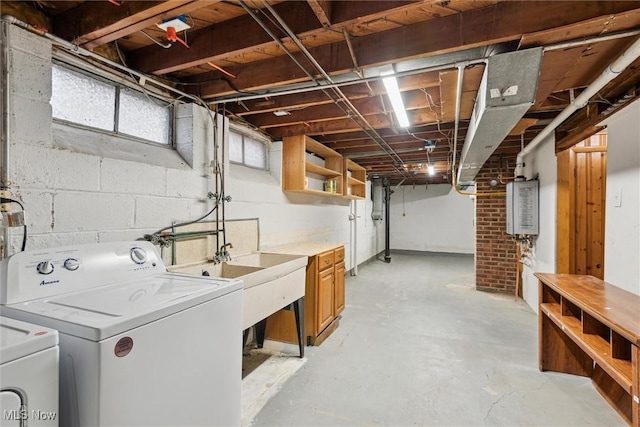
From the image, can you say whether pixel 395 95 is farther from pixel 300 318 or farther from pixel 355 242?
pixel 355 242

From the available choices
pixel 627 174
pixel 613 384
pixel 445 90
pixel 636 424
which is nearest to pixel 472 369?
pixel 613 384

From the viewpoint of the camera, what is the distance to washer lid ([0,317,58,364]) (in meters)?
0.72

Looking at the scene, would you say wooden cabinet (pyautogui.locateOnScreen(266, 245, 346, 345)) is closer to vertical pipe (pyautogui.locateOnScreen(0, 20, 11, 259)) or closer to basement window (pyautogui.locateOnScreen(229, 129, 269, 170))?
basement window (pyautogui.locateOnScreen(229, 129, 269, 170))

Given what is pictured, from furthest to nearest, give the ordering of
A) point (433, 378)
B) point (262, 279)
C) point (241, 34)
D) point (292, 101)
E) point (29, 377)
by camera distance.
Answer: point (292, 101) → point (433, 378) → point (262, 279) → point (241, 34) → point (29, 377)

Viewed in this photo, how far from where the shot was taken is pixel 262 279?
6.82ft

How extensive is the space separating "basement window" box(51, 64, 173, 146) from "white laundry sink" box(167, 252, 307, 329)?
1007 millimetres

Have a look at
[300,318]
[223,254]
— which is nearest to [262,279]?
[223,254]

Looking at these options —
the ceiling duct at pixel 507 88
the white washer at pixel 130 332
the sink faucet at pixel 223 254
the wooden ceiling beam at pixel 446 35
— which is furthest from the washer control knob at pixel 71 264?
the ceiling duct at pixel 507 88

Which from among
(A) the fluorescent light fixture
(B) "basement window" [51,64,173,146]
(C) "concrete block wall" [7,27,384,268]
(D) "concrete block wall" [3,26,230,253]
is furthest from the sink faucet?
(A) the fluorescent light fixture

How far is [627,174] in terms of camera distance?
205cm

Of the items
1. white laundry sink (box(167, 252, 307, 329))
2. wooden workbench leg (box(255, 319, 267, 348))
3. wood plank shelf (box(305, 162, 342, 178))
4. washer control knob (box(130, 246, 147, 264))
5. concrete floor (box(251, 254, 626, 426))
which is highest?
wood plank shelf (box(305, 162, 342, 178))

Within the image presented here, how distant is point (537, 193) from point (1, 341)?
15.2 feet

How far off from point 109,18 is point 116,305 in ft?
4.48

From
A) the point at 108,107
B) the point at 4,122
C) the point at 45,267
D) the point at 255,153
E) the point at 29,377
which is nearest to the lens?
the point at 29,377
